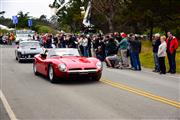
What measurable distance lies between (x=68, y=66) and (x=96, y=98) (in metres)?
3.22

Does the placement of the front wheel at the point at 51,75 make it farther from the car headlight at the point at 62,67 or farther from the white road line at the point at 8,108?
the white road line at the point at 8,108

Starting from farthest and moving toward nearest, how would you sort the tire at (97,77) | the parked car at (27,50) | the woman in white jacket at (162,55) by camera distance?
the parked car at (27,50), the woman in white jacket at (162,55), the tire at (97,77)

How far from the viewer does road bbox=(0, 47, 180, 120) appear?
8.74 meters

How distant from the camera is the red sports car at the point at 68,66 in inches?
544

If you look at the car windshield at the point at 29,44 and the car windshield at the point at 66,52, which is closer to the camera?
the car windshield at the point at 66,52

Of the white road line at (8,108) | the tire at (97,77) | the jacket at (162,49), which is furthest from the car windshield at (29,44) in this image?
the white road line at (8,108)

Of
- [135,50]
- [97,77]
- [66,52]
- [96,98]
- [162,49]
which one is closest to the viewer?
[96,98]

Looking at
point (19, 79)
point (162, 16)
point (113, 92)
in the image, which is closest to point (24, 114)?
point (113, 92)

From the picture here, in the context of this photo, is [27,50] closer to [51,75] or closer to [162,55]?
[162,55]

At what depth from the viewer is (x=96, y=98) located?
1088 centimetres

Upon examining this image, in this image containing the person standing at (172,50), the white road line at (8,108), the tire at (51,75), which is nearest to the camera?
the white road line at (8,108)

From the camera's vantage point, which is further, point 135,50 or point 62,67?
point 135,50

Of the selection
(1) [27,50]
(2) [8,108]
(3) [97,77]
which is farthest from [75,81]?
Answer: (1) [27,50]

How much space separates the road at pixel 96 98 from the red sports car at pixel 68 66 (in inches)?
13.0
